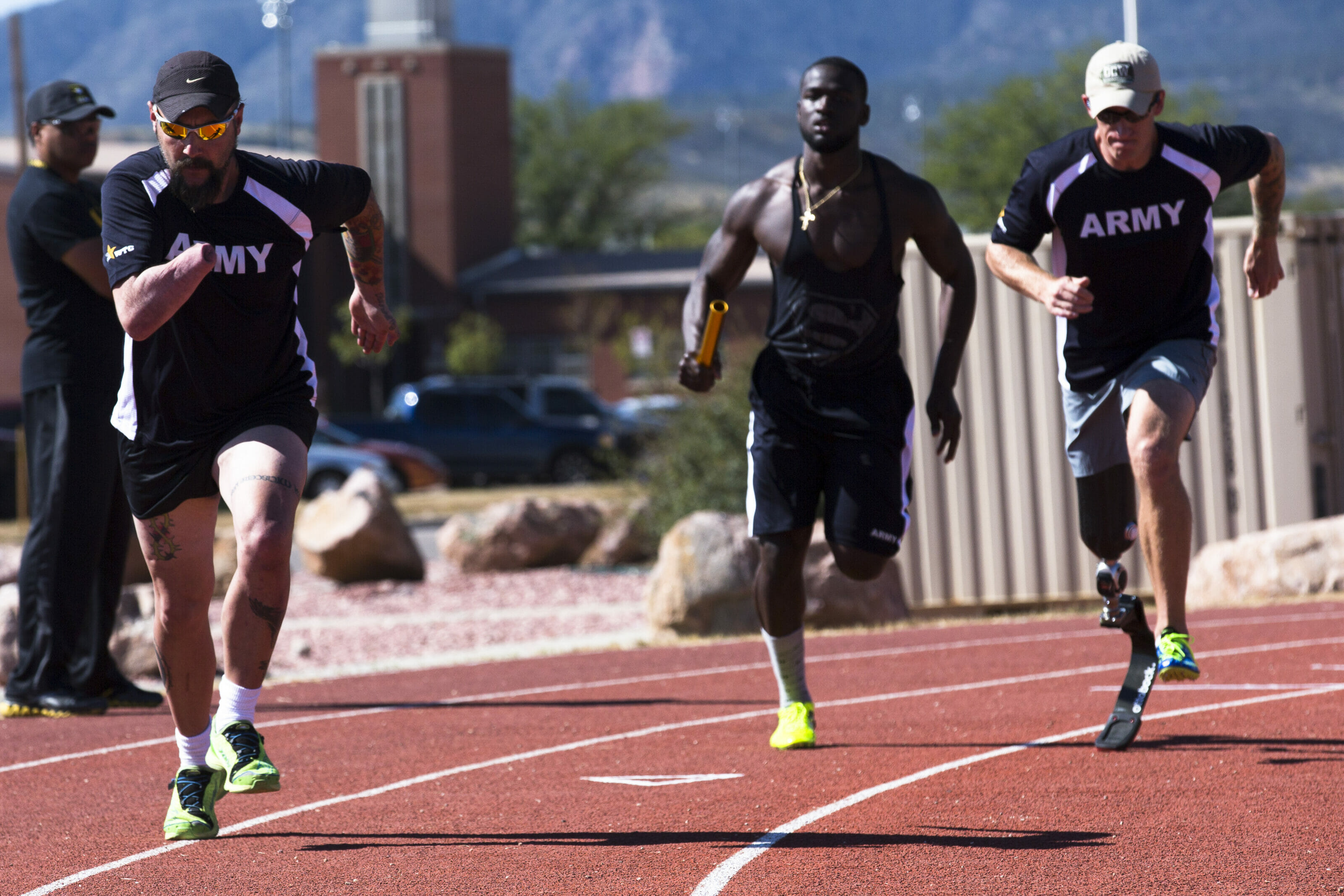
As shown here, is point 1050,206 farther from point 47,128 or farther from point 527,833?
point 47,128

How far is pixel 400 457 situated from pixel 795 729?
19.8 m

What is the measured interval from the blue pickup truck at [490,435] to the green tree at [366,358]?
20121mm

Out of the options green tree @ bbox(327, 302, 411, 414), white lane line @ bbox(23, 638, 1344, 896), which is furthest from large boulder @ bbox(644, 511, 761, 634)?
green tree @ bbox(327, 302, 411, 414)

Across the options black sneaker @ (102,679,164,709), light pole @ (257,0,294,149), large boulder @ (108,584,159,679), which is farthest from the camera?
light pole @ (257,0,294,149)

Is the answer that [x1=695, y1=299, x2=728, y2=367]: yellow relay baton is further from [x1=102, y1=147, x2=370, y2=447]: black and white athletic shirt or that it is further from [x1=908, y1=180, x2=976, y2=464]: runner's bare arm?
[x1=102, y1=147, x2=370, y2=447]: black and white athletic shirt

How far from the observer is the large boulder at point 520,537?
1638 centimetres

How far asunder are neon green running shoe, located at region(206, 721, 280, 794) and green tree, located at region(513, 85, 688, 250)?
83.2m

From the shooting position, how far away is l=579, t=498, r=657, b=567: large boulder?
16.2 metres

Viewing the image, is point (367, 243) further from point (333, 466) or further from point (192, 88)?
point (333, 466)

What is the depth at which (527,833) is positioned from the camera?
518 centimetres

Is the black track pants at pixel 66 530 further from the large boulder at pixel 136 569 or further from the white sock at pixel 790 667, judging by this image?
the large boulder at pixel 136 569

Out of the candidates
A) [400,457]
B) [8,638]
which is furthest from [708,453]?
[400,457]

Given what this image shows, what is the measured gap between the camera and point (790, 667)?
21.2ft

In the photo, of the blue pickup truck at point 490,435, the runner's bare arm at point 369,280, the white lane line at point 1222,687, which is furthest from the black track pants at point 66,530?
the blue pickup truck at point 490,435
